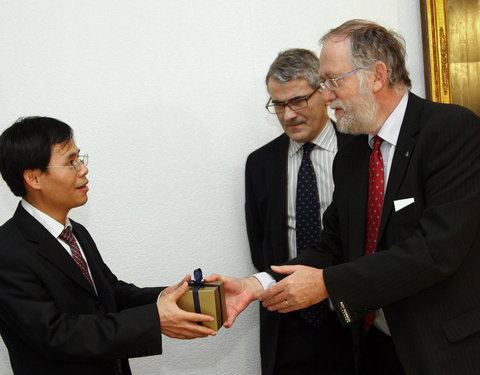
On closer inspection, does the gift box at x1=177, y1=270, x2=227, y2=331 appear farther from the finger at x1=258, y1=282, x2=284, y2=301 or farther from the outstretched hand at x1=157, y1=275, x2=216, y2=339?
the finger at x1=258, y1=282, x2=284, y2=301

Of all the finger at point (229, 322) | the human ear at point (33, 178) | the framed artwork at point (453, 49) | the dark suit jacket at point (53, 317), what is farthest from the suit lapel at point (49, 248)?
the framed artwork at point (453, 49)

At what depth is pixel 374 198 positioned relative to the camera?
89.4 inches

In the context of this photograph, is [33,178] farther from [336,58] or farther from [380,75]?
[380,75]

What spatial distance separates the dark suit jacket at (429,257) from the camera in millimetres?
1952

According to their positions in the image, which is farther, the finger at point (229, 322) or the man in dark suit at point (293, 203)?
the man in dark suit at point (293, 203)

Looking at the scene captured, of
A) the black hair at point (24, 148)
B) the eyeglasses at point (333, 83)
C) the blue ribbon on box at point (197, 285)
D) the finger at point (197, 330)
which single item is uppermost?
the eyeglasses at point (333, 83)

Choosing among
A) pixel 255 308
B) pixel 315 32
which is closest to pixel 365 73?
pixel 315 32

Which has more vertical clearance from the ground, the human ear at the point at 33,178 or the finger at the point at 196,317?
the human ear at the point at 33,178

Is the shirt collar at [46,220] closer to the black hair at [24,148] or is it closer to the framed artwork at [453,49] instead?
the black hair at [24,148]

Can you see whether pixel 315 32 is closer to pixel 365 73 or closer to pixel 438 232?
pixel 365 73

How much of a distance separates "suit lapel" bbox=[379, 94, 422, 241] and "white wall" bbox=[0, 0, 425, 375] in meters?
1.38

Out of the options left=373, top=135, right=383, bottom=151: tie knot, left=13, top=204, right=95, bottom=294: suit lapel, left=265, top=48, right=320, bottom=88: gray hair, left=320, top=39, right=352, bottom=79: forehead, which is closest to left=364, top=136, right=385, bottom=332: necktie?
left=373, top=135, right=383, bottom=151: tie knot

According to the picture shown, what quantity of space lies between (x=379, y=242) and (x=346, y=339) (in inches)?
42.5

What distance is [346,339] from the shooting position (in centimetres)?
302
